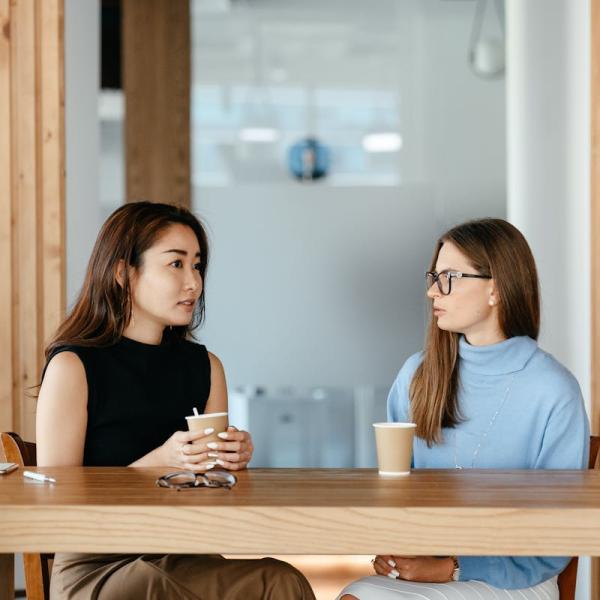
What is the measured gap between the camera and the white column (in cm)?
300

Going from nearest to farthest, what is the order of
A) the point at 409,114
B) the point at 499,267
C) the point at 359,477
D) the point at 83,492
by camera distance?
the point at 83,492 → the point at 359,477 → the point at 499,267 → the point at 409,114

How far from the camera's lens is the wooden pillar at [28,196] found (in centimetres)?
302

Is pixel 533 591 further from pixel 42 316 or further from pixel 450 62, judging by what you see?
pixel 450 62

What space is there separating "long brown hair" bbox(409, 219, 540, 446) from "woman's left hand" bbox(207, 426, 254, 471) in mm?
491

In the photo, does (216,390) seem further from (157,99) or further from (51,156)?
(157,99)

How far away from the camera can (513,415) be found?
83.0 inches

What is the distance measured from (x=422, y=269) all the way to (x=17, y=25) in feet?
7.48

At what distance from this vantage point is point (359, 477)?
5.64ft

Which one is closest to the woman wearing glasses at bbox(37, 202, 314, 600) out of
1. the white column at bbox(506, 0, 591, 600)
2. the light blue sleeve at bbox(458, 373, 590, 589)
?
the light blue sleeve at bbox(458, 373, 590, 589)

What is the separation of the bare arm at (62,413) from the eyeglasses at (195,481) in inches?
17.2

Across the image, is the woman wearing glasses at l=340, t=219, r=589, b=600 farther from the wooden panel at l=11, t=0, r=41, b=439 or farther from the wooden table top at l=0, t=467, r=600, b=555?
the wooden panel at l=11, t=0, r=41, b=439

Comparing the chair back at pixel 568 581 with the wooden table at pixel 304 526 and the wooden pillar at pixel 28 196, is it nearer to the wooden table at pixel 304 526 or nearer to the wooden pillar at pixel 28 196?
the wooden table at pixel 304 526

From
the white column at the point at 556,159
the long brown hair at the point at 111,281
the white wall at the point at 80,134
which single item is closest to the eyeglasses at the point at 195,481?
the long brown hair at the point at 111,281

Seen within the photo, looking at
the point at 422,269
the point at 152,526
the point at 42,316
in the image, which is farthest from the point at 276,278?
the point at 152,526
